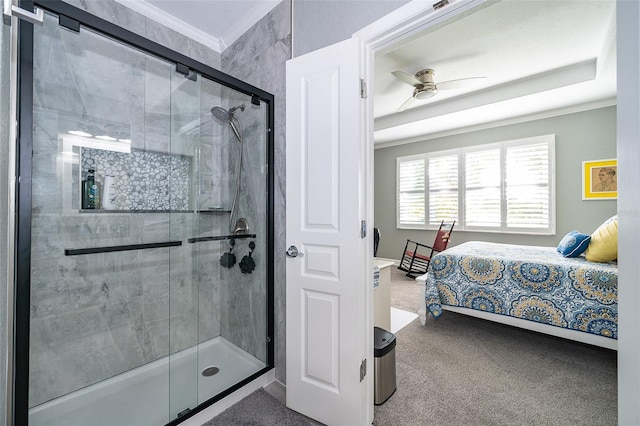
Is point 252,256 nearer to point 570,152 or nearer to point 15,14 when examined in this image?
point 15,14

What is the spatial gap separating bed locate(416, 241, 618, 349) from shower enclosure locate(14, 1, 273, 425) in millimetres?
1842

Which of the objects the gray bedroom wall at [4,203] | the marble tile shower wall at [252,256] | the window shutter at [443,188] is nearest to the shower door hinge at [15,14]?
the gray bedroom wall at [4,203]

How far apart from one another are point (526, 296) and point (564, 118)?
3.42 meters

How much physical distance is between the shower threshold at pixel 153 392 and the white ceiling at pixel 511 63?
261 centimetres

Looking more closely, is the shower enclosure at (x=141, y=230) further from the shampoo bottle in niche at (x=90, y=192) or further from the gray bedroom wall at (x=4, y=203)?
the gray bedroom wall at (x=4, y=203)

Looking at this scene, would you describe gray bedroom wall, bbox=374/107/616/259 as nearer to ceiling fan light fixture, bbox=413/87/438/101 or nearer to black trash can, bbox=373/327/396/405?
ceiling fan light fixture, bbox=413/87/438/101

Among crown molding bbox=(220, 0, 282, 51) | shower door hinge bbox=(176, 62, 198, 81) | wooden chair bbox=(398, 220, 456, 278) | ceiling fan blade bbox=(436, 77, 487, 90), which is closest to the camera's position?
shower door hinge bbox=(176, 62, 198, 81)

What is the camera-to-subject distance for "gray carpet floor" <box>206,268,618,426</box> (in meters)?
1.61

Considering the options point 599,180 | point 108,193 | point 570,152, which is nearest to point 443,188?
point 570,152

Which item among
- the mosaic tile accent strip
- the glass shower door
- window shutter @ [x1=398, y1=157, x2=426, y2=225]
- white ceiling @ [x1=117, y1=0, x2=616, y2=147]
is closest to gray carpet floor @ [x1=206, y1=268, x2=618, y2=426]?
the glass shower door

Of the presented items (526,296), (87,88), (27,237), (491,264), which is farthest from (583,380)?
(87,88)

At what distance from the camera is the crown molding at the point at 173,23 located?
2.07 metres

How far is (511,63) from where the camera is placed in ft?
10.3

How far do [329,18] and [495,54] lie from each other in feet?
7.59
